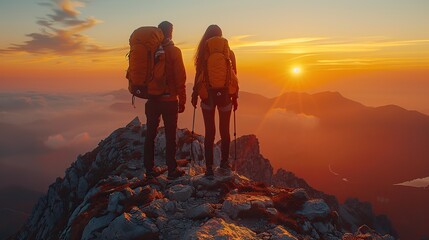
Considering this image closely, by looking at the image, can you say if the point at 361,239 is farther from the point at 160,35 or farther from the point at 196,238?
the point at 160,35

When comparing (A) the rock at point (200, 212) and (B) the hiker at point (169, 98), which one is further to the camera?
(B) the hiker at point (169, 98)

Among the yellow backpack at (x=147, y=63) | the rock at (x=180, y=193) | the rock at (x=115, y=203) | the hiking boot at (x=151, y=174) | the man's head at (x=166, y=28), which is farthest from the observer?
the hiking boot at (x=151, y=174)

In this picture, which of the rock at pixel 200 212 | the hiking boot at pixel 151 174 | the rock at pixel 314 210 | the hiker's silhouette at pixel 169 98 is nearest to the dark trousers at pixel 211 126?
the hiker's silhouette at pixel 169 98

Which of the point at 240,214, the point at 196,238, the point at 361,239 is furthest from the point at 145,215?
the point at 361,239

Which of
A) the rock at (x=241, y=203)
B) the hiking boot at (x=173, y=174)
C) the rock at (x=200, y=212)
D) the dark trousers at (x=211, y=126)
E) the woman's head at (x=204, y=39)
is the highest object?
the woman's head at (x=204, y=39)

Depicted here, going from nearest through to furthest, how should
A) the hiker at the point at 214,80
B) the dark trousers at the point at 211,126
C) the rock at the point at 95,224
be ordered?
the rock at the point at 95,224 → the hiker at the point at 214,80 → the dark trousers at the point at 211,126

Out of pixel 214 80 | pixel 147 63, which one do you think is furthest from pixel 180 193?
pixel 147 63

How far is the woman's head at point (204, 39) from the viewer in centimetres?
1241

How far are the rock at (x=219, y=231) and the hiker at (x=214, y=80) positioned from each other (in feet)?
11.7

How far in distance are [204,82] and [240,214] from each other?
15.7ft

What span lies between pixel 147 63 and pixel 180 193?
14.7ft

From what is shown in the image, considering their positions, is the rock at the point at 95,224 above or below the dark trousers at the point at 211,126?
below

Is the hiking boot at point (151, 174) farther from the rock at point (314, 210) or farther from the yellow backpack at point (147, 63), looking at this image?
the rock at point (314, 210)

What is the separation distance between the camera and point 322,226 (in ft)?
36.5
